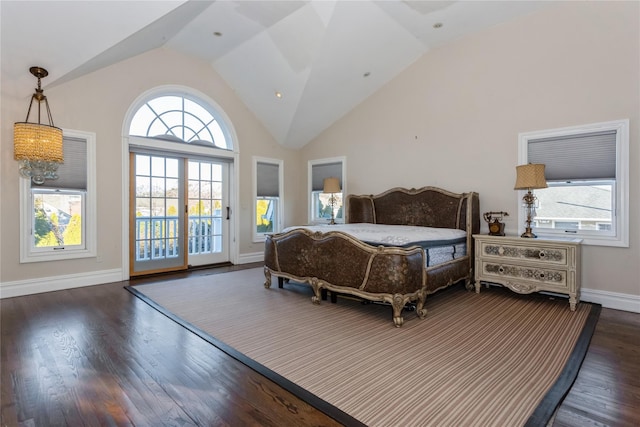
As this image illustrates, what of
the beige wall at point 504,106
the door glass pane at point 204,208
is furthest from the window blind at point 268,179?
the beige wall at point 504,106

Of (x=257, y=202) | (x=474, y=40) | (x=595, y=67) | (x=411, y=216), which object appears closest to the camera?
(x=595, y=67)

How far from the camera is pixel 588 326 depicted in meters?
2.84

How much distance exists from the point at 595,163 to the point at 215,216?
18.3 feet

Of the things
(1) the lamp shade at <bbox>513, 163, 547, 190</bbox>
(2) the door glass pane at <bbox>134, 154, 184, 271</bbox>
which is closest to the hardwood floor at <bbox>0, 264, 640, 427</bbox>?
(1) the lamp shade at <bbox>513, 163, 547, 190</bbox>

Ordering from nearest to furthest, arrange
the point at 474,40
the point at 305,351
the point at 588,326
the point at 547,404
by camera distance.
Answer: the point at 547,404 < the point at 305,351 < the point at 588,326 < the point at 474,40

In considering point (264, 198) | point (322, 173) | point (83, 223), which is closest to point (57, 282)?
point (83, 223)

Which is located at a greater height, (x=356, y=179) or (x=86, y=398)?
(x=356, y=179)

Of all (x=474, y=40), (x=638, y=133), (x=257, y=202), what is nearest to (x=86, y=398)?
(x=257, y=202)

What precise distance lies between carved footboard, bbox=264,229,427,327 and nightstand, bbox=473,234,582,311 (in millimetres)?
1267

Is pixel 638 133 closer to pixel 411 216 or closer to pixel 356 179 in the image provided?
pixel 411 216

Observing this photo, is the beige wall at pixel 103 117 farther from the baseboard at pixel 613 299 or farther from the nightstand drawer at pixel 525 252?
the baseboard at pixel 613 299

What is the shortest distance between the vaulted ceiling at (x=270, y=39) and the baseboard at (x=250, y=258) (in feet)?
8.21

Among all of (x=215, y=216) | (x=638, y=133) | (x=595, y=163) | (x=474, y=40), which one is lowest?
(x=215, y=216)

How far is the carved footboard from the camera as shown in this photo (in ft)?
9.36
